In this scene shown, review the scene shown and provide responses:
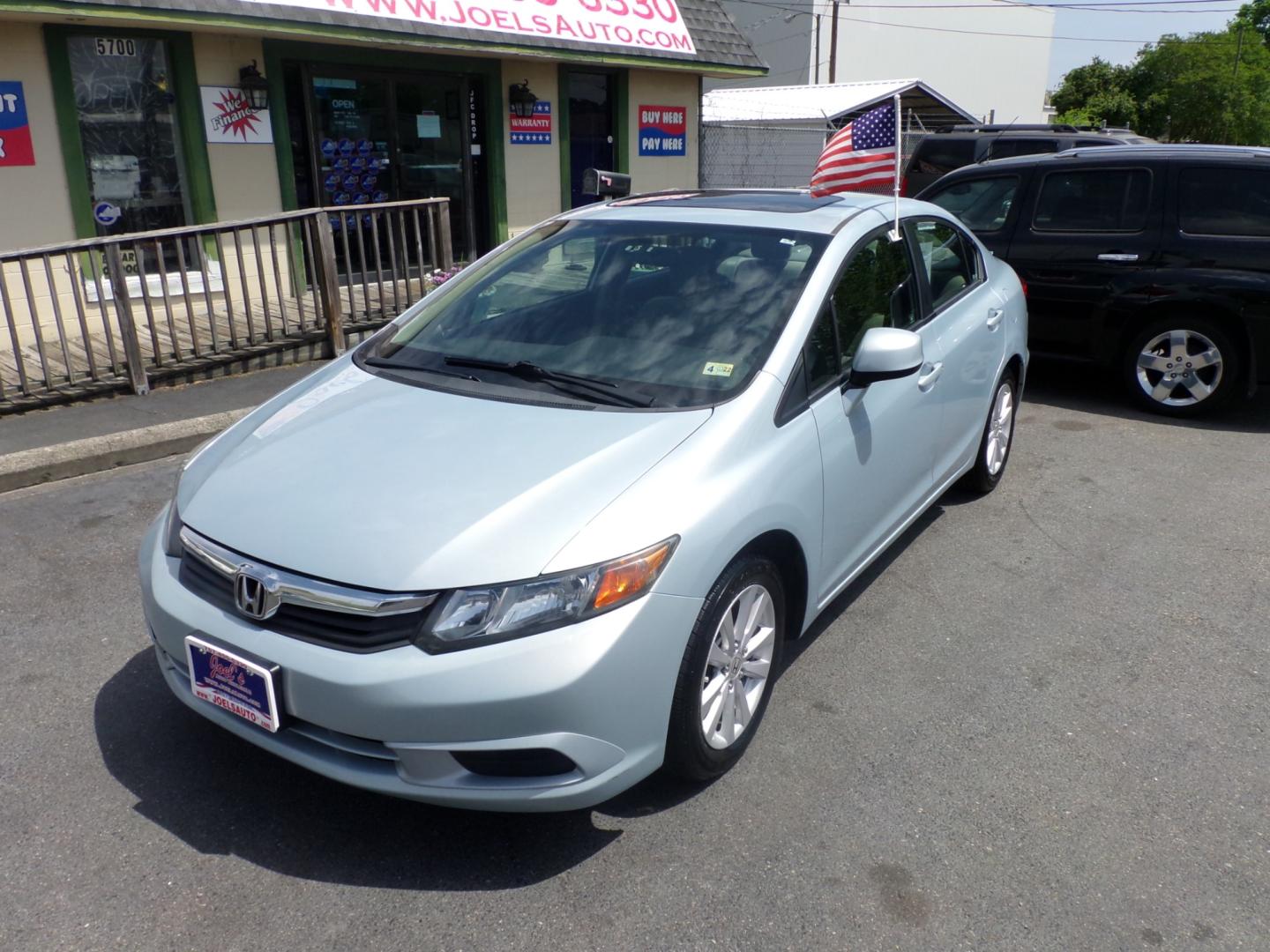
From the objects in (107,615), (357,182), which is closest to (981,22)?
(357,182)

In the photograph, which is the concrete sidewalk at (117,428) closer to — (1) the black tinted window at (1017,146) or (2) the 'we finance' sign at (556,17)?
(2) the 'we finance' sign at (556,17)

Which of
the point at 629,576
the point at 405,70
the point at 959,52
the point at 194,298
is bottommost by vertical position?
the point at 194,298

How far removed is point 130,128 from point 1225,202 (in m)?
8.36

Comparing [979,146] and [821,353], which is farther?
[979,146]

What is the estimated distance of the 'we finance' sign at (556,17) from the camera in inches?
370

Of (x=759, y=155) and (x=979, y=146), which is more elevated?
(x=979, y=146)

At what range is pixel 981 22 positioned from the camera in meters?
50.5

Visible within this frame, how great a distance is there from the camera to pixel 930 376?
13.9ft

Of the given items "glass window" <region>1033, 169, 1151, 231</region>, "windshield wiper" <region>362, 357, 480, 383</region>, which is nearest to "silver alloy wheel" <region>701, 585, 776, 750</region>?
"windshield wiper" <region>362, 357, 480, 383</region>

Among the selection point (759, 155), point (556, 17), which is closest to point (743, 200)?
point (556, 17)

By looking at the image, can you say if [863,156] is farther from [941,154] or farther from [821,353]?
[941,154]

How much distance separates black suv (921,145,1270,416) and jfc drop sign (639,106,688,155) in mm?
6198

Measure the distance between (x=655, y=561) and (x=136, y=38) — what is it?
322 inches

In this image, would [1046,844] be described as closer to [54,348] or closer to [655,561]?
[655,561]
